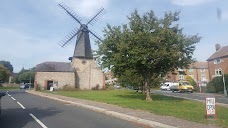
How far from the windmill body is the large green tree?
115 feet

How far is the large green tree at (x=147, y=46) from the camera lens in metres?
23.3

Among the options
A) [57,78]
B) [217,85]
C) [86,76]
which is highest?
[86,76]

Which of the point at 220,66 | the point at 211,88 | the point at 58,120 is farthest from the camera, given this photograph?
the point at 220,66

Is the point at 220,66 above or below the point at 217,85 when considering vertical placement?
above

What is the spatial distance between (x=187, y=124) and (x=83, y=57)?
53519 millimetres

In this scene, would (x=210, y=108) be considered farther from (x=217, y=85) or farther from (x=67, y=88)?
(x=67, y=88)

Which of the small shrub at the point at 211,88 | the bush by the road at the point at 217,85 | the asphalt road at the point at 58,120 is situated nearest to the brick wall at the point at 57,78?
the small shrub at the point at 211,88

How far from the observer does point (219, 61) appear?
6188 centimetres

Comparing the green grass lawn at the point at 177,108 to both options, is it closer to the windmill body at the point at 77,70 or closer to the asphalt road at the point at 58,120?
the asphalt road at the point at 58,120

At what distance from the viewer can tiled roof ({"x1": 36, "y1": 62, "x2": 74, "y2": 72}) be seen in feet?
205

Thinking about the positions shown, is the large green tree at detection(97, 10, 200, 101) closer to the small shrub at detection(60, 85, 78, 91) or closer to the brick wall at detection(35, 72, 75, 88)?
the small shrub at detection(60, 85, 78, 91)

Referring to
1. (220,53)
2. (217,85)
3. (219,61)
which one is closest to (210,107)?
(217,85)

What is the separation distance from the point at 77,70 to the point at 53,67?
5483mm

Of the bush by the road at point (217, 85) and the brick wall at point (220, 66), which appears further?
the brick wall at point (220, 66)
